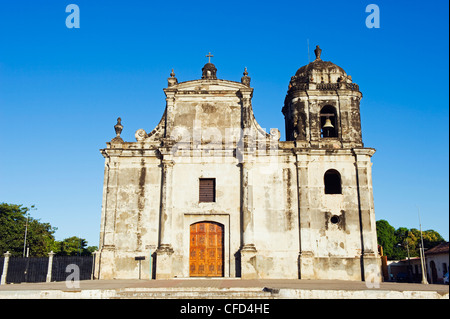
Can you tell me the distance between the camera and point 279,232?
63.2 feet

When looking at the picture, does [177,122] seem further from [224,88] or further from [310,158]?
[310,158]

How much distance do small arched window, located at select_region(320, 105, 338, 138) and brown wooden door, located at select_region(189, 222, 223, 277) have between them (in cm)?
787

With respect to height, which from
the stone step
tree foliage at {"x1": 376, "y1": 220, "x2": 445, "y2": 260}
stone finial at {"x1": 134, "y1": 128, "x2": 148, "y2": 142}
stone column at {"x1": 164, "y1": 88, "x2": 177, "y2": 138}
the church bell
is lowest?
the stone step

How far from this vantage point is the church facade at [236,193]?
18875 mm

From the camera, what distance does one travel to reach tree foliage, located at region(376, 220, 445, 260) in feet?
189

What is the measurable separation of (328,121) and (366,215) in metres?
5.32

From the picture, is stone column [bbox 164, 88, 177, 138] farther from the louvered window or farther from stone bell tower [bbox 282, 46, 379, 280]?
stone bell tower [bbox 282, 46, 379, 280]

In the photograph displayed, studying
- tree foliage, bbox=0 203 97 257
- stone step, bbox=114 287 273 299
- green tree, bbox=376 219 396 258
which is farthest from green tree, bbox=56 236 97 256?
stone step, bbox=114 287 273 299

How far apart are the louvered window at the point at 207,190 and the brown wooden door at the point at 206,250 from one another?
122cm
